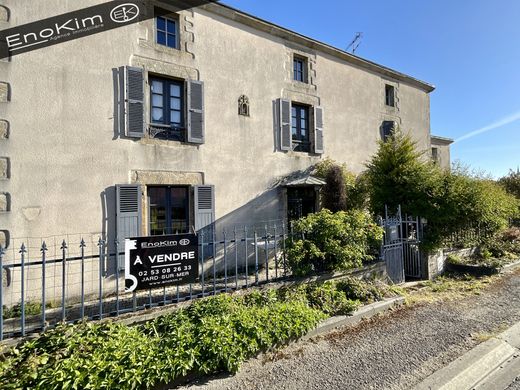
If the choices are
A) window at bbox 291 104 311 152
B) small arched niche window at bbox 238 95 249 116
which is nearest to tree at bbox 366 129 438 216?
window at bbox 291 104 311 152

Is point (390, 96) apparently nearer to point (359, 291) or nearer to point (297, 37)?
point (297, 37)

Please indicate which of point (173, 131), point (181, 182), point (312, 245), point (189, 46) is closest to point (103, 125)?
point (173, 131)

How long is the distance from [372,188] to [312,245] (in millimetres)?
4446

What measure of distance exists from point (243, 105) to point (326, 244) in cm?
494

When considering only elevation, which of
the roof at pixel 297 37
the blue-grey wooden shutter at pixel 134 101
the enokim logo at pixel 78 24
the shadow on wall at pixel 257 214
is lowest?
the shadow on wall at pixel 257 214

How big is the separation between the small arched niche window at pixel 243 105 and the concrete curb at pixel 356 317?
19.3 ft

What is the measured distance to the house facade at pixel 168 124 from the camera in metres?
5.68

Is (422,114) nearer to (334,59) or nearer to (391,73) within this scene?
(391,73)

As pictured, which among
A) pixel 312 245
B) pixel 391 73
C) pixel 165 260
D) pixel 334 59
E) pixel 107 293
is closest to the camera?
pixel 165 260

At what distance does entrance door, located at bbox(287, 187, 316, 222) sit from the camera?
9.16 m

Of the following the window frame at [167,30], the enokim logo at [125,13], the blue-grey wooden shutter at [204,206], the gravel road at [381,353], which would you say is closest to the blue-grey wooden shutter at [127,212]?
the blue-grey wooden shutter at [204,206]

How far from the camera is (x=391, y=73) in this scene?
39.7ft

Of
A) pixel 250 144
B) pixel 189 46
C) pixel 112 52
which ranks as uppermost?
pixel 189 46

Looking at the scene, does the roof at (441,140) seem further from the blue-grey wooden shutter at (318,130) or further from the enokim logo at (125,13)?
the enokim logo at (125,13)
